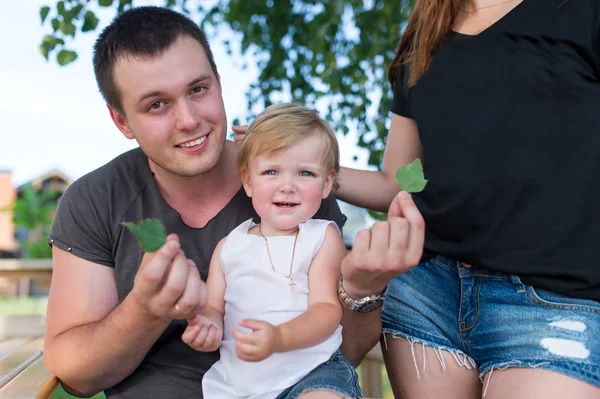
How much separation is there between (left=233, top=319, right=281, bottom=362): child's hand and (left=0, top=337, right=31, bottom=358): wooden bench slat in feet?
6.42

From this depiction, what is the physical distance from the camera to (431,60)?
1895 mm

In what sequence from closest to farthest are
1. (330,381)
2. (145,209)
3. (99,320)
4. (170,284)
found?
(170,284)
(330,381)
(99,320)
(145,209)

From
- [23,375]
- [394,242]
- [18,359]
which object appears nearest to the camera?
[394,242]

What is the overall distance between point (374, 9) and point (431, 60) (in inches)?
98.9

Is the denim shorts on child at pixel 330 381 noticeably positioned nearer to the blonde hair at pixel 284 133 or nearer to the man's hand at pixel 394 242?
the man's hand at pixel 394 242

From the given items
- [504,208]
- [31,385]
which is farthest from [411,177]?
[31,385]

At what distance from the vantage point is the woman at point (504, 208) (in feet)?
5.26

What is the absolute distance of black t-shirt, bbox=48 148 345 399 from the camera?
1.94 metres

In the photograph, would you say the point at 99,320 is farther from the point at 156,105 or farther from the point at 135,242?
the point at 156,105

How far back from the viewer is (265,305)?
1.65 meters

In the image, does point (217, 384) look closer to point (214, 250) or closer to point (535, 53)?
point (214, 250)

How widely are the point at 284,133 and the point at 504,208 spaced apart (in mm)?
592

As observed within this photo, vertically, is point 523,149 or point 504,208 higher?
point 523,149

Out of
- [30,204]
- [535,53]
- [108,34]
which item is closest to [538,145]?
[535,53]
